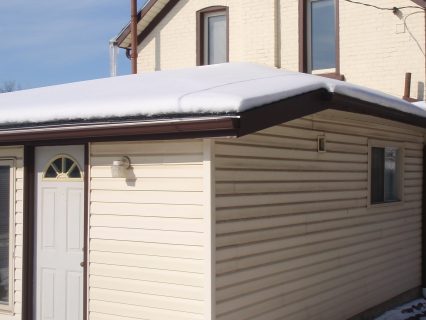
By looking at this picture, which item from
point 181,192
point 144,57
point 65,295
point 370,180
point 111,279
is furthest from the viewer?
point 144,57

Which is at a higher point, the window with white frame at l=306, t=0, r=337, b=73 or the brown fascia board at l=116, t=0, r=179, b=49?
the brown fascia board at l=116, t=0, r=179, b=49

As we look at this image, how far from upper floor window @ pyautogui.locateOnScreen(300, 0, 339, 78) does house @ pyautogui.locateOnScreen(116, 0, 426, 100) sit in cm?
2

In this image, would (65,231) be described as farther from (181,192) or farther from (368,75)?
(368,75)

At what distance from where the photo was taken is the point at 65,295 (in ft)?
23.0

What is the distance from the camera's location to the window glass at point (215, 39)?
13555mm

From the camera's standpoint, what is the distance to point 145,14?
47.0 feet

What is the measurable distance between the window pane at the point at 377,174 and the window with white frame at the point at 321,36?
2.89 meters

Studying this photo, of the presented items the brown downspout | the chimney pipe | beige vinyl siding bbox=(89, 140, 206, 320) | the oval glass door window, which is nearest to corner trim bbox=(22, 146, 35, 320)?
the oval glass door window

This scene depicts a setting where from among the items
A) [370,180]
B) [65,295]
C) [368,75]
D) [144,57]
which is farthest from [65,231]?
[144,57]

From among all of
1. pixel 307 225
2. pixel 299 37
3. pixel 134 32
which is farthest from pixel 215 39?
pixel 307 225

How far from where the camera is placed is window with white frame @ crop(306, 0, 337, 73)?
11984mm

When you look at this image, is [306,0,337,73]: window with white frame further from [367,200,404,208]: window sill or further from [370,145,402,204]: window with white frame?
[367,200,404,208]: window sill

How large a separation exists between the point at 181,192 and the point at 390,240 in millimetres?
4651

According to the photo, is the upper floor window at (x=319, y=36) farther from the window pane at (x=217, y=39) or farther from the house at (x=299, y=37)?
the window pane at (x=217, y=39)
